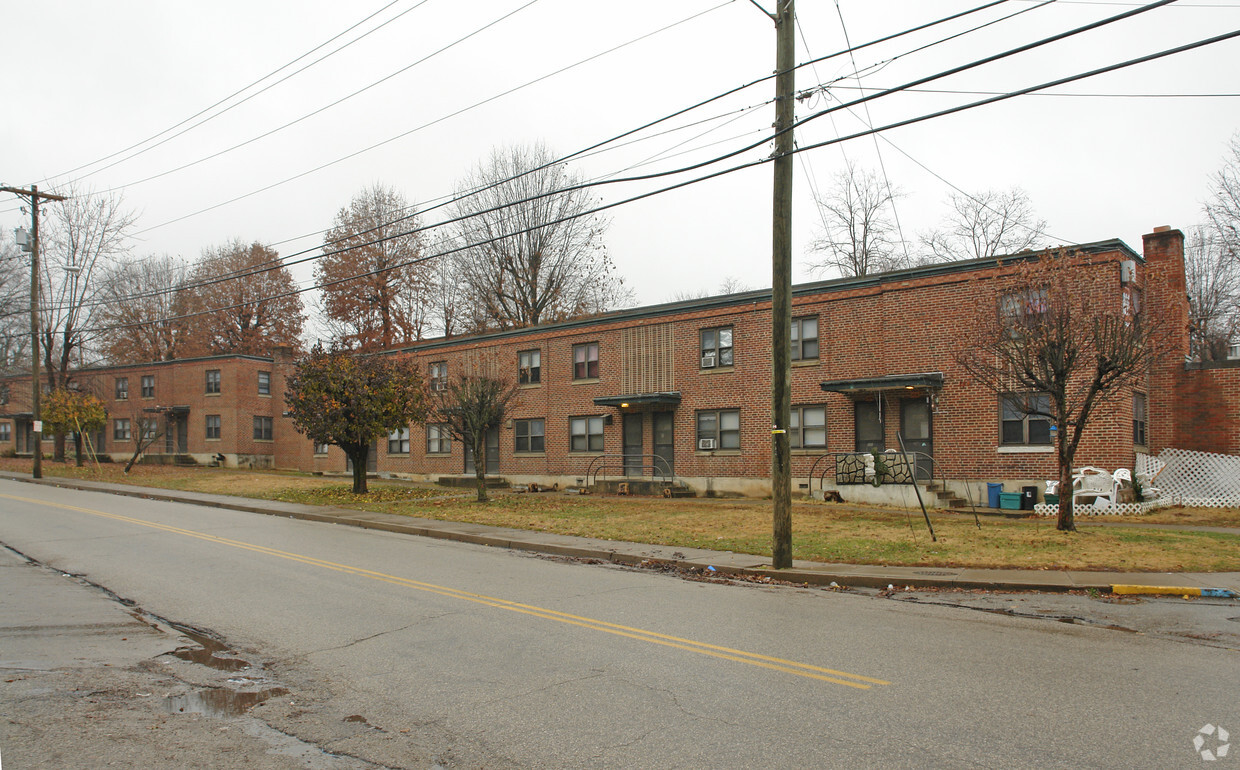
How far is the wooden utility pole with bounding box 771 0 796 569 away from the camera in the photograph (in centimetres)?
1265

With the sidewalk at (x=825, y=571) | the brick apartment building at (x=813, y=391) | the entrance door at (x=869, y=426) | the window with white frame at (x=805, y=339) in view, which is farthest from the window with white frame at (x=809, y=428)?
the sidewalk at (x=825, y=571)

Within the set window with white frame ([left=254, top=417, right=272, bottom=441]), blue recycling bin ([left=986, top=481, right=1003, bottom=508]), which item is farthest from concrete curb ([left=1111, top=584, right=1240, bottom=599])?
window with white frame ([left=254, top=417, right=272, bottom=441])

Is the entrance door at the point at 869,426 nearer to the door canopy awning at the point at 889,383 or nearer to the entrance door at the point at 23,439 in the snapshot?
the door canopy awning at the point at 889,383

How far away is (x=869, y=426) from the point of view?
980 inches

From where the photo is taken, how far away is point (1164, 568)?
12.0 m

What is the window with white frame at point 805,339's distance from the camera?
2602 centimetres

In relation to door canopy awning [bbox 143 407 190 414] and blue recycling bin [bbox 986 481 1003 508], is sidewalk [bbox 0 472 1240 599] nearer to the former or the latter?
blue recycling bin [bbox 986 481 1003 508]

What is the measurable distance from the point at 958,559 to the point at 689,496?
15259 mm

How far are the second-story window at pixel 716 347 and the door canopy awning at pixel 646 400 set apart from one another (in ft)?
5.09

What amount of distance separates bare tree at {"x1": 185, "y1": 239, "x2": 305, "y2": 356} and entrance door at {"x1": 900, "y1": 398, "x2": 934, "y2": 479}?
46877 mm

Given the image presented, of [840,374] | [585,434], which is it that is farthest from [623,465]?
[840,374]

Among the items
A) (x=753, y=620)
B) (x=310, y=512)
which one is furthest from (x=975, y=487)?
(x=310, y=512)

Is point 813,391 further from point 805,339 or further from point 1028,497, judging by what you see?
point 1028,497

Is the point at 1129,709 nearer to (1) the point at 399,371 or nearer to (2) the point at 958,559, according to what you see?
(2) the point at 958,559
